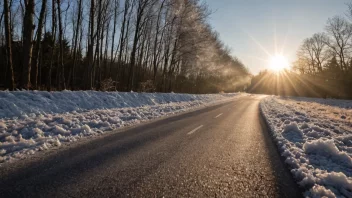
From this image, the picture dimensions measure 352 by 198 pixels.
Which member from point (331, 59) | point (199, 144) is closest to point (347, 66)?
point (331, 59)

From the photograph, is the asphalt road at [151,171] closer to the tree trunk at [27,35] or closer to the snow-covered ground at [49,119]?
the snow-covered ground at [49,119]

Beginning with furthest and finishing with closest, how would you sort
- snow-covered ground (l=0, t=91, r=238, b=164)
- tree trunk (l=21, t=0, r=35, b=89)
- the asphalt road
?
tree trunk (l=21, t=0, r=35, b=89)
snow-covered ground (l=0, t=91, r=238, b=164)
the asphalt road

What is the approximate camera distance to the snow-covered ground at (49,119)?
597 cm

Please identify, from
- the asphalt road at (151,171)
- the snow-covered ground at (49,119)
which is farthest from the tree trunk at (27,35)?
the asphalt road at (151,171)

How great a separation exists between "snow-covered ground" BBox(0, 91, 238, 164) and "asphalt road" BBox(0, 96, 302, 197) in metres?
0.83

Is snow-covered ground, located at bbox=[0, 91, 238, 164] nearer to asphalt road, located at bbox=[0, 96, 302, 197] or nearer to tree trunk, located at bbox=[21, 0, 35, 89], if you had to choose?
asphalt road, located at bbox=[0, 96, 302, 197]

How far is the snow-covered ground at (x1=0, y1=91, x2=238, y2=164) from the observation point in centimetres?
597

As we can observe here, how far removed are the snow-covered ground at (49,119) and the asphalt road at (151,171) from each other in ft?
2.73

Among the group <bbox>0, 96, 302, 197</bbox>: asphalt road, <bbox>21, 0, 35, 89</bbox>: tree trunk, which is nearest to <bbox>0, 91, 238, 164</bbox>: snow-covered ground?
<bbox>0, 96, 302, 197</bbox>: asphalt road

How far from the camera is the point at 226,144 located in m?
7.06

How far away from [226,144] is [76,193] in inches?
181

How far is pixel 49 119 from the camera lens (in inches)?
330

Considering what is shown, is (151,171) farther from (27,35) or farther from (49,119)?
(27,35)

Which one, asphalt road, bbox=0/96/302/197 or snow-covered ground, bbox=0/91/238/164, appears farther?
snow-covered ground, bbox=0/91/238/164
